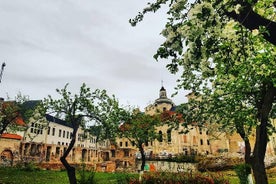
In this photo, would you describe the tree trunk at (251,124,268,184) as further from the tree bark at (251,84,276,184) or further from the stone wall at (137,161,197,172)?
the stone wall at (137,161,197,172)

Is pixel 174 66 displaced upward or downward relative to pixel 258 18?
downward

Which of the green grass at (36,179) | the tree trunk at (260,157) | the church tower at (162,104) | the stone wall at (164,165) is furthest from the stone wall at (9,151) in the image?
the tree trunk at (260,157)

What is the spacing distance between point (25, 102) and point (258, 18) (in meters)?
37.6

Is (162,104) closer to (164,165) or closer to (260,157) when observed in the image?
(164,165)

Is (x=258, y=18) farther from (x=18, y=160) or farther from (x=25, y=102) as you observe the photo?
(x=18, y=160)

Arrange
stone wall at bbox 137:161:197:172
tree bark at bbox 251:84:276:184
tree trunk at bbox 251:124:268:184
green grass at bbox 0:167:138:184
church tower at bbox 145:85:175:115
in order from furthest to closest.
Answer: church tower at bbox 145:85:175:115 < stone wall at bbox 137:161:197:172 < green grass at bbox 0:167:138:184 < tree trunk at bbox 251:124:268:184 < tree bark at bbox 251:84:276:184

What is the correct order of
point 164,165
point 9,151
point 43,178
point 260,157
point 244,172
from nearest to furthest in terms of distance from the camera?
point 260,157 → point 244,172 → point 43,178 → point 9,151 → point 164,165

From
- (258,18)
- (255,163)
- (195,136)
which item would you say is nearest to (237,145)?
(195,136)

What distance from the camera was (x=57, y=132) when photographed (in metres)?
62.9

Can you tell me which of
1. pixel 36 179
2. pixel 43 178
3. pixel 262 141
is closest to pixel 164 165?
pixel 43 178

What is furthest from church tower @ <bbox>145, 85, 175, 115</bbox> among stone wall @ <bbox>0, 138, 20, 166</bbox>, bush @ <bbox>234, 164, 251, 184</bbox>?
bush @ <bbox>234, 164, 251, 184</bbox>

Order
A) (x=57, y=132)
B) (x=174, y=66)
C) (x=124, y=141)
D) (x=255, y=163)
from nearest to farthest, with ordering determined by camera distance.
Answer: (x=174, y=66) → (x=255, y=163) → (x=57, y=132) → (x=124, y=141)

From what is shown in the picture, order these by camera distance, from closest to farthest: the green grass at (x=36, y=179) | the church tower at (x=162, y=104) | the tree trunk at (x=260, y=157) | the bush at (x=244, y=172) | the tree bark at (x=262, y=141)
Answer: the tree bark at (x=262, y=141) < the tree trunk at (x=260, y=157) < the bush at (x=244, y=172) < the green grass at (x=36, y=179) < the church tower at (x=162, y=104)

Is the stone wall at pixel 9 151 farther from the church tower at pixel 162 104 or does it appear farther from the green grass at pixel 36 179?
the church tower at pixel 162 104
